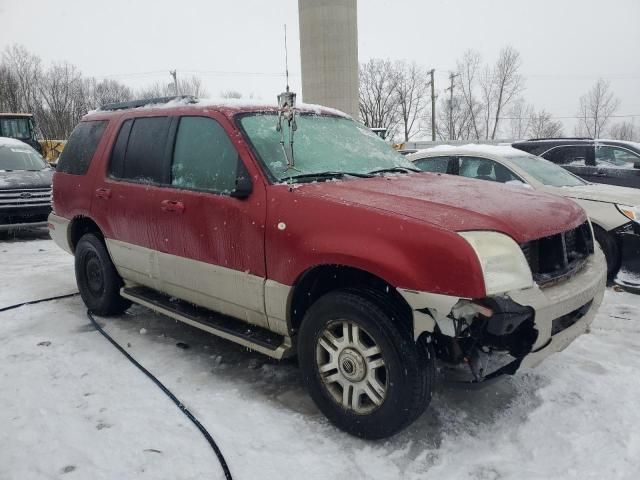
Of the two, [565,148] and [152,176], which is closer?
[152,176]

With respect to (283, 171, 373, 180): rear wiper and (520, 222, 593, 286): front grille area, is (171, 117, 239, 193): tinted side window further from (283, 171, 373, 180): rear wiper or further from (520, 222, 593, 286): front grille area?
(520, 222, 593, 286): front grille area

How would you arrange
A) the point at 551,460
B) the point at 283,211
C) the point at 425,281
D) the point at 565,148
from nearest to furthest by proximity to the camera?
the point at 425,281 < the point at 551,460 < the point at 283,211 < the point at 565,148

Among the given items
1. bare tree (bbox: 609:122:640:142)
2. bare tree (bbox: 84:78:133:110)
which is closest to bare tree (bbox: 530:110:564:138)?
bare tree (bbox: 609:122:640:142)

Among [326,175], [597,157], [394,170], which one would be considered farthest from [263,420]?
[597,157]

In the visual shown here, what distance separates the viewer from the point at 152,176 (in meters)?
3.96

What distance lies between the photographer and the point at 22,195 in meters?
8.71

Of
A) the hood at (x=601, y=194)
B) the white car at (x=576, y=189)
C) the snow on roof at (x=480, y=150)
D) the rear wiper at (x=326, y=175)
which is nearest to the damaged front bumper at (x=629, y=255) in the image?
the white car at (x=576, y=189)

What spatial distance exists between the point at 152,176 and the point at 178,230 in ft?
1.95

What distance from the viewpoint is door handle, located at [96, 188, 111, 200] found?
4.34 m

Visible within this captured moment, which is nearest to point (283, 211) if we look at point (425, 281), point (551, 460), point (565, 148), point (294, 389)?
point (425, 281)

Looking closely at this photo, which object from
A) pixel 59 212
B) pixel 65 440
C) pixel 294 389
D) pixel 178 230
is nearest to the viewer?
pixel 65 440

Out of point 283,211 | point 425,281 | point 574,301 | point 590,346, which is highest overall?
point 283,211

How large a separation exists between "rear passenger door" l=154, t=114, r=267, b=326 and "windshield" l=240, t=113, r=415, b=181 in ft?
0.59

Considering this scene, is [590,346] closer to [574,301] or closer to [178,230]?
[574,301]
